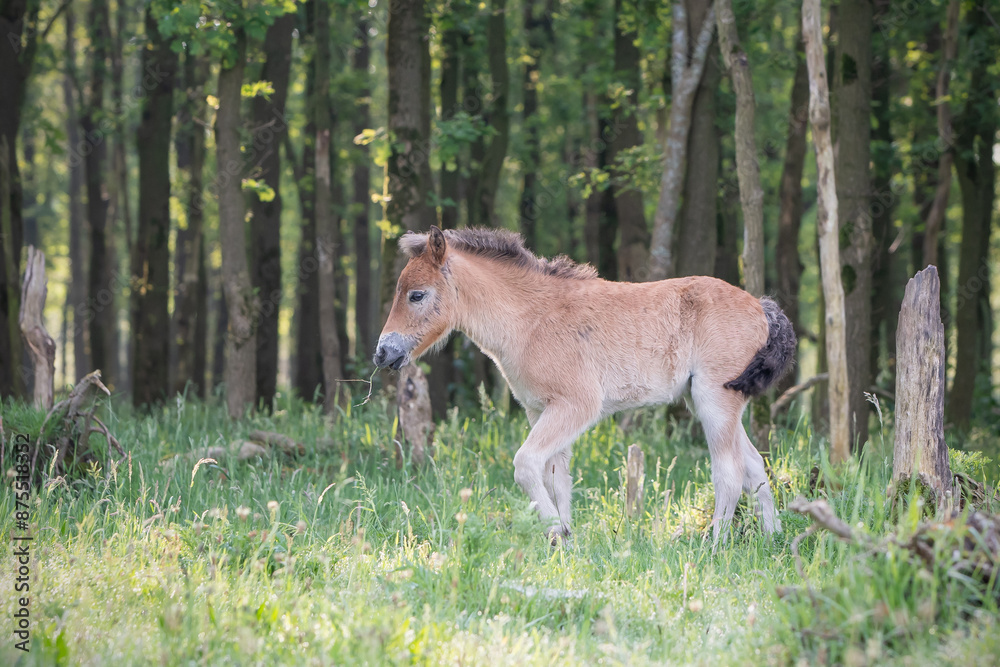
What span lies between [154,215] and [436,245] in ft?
33.5

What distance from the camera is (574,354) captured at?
20.6 ft

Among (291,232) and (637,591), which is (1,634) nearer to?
(637,591)

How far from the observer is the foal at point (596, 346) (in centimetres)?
614

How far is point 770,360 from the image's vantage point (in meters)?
6.22

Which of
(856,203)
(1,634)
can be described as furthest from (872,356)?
(1,634)

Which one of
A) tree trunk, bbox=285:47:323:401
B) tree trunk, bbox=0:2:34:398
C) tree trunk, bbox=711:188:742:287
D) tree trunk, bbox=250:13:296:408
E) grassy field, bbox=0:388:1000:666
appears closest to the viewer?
grassy field, bbox=0:388:1000:666

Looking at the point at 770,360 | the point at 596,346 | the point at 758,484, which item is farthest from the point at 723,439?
the point at 596,346

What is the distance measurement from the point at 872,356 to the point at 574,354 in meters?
8.64

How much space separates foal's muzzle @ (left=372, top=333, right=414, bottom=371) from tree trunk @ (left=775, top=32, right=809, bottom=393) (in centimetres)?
906

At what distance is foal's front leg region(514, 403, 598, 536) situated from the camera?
5.91 meters

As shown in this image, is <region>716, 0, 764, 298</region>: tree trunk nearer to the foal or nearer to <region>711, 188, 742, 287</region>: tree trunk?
the foal

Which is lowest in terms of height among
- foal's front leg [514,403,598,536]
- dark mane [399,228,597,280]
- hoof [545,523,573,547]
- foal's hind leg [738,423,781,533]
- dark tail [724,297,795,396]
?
hoof [545,523,573,547]

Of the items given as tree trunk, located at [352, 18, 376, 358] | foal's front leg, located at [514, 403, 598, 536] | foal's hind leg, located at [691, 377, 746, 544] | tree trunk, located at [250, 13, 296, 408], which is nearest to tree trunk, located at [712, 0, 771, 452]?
foal's hind leg, located at [691, 377, 746, 544]

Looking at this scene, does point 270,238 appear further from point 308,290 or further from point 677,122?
point 677,122
